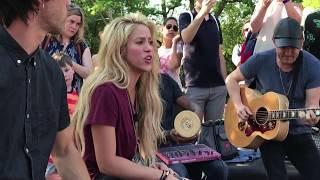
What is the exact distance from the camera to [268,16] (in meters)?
5.68

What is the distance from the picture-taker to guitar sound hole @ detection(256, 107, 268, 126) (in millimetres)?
4805

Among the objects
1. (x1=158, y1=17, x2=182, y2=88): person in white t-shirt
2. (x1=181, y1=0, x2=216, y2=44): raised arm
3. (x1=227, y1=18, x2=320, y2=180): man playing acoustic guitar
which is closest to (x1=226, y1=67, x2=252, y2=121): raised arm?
(x1=227, y1=18, x2=320, y2=180): man playing acoustic guitar

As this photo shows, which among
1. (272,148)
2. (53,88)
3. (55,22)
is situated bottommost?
(272,148)

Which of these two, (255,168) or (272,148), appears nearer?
(272,148)

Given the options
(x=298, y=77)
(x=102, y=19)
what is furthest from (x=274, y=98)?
(x=102, y=19)

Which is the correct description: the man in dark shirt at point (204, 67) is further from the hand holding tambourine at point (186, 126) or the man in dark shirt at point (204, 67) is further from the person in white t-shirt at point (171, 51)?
the hand holding tambourine at point (186, 126)

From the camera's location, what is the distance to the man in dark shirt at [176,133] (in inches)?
185

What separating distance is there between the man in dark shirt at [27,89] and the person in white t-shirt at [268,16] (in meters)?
3.70

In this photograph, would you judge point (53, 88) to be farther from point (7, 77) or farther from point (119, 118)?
point (119, 118)

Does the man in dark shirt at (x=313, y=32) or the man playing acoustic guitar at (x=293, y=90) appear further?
the man in dark shirt at (x=313, y=32)

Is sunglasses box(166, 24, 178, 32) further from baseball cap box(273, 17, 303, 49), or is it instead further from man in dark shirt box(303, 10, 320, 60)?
baseball cap box(273, 17, 303, 49)

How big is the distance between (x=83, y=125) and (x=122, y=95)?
0.29 metres

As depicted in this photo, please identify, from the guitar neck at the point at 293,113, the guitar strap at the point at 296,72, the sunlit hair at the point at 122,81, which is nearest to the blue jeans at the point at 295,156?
the guitar neck at the point at 293,113

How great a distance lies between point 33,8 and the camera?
6.87ft
